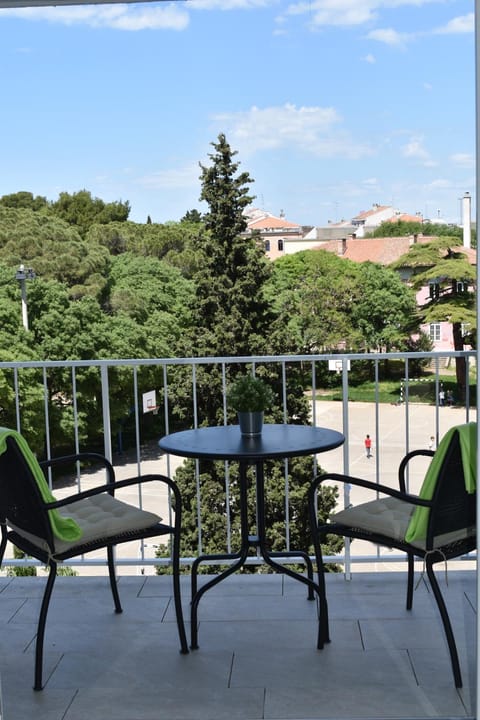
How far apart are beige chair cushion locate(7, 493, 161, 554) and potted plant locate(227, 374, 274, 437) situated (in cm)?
48

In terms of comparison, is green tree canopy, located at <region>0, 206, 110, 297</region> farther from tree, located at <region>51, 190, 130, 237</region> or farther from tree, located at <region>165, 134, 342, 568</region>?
tree, located at <region>165, 134, 342, 568</region>

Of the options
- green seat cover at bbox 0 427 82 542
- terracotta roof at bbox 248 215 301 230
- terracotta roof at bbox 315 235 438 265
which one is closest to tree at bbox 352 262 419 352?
terracotta roof at bbox 315 235 438 265

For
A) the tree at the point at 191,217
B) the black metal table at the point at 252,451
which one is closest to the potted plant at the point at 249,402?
the black metal table at the point at 252,451

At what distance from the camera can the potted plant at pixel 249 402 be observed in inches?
122

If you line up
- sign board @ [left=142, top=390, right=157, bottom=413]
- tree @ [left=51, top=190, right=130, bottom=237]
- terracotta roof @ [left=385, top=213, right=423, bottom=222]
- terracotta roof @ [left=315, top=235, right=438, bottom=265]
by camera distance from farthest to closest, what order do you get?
terracotta roof @ [left=385, top=213, right=423, bottom=222]
terracotta roof @ [left=315, top=235, right=438, bottom=265]
tree @ [left=51, top=190, right=130, bottom=237]
sign board @ [left=142, top=390, right=157, bottom=413]

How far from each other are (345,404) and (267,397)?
0.53 meters

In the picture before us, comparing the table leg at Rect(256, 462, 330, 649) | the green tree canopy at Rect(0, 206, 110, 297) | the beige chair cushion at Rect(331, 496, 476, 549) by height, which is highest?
the green tree canopy at Rect(0, 206, 110, 297)

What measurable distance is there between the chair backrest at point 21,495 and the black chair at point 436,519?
0.84 m

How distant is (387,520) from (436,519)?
21 centimetres

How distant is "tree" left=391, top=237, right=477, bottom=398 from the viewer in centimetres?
3369

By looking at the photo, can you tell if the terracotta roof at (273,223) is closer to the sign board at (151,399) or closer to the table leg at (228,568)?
the sign board at (151,399)

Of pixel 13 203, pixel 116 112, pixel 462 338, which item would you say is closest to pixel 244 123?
pixel 116 112

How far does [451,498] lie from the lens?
8.27ft

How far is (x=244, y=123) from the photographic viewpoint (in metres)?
42.5
